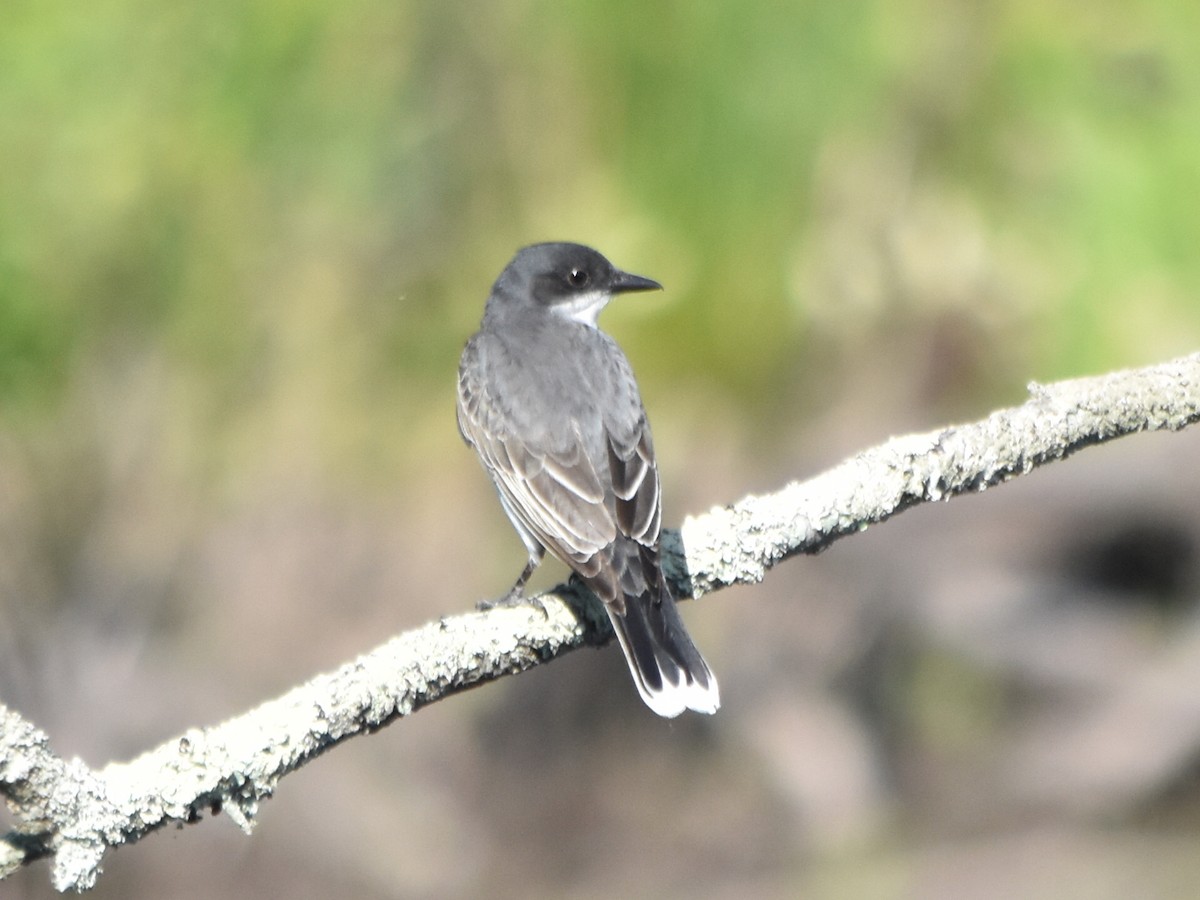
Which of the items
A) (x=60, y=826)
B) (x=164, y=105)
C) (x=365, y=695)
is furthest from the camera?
(x=164, y=105)

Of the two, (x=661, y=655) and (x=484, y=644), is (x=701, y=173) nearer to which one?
(x=661, y=655)

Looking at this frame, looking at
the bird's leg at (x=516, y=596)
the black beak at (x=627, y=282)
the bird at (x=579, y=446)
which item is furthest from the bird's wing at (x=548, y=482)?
the black beak at (x=627, y=282)

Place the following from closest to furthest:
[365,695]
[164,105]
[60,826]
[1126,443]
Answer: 1. [60,826]
2. [365,695]
3. [164,105]
4. [1126,443]

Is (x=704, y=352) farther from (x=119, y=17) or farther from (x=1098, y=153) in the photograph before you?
(x=119, y=17)

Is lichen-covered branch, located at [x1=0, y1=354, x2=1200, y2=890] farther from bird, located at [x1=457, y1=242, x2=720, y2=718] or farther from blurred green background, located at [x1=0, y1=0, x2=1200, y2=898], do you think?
blurred green background, located at [x1=0, y1=0, x2=1200, y2=898]

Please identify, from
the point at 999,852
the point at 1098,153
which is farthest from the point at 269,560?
the point at 1098,153

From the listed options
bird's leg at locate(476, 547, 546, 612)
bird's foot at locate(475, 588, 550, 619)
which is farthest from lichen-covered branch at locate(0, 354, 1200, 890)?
bird's leg at locate(476, 547, 546, 612)
